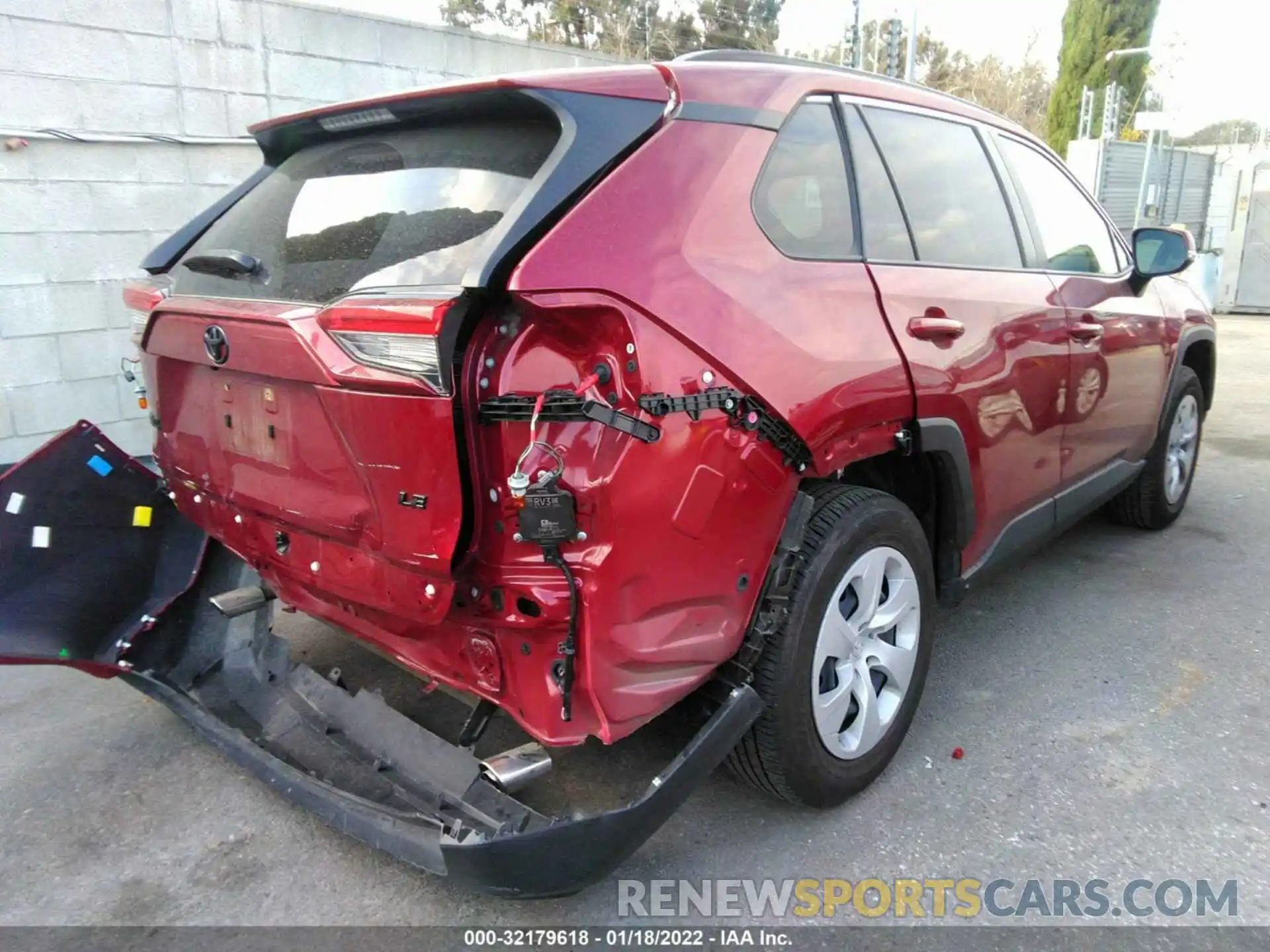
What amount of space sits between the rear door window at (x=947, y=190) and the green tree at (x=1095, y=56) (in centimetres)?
2526

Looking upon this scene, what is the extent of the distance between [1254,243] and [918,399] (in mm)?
18059

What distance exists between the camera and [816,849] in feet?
8.45

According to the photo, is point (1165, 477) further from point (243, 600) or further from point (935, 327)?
point (243, 600)

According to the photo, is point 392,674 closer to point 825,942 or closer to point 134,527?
point 134,527

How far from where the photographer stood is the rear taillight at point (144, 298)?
2.70 m

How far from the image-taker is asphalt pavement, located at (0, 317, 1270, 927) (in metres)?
2.45

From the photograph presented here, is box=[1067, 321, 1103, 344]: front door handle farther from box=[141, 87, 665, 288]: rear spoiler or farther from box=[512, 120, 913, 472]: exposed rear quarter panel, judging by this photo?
box=[141, 87, 665, 288]: rear spoiler

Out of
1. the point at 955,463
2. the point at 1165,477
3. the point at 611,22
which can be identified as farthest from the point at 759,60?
the point at 611,22

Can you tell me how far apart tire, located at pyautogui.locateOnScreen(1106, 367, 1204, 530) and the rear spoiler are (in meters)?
3.70

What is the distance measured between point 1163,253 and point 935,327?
2.06m

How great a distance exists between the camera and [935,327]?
2744mm

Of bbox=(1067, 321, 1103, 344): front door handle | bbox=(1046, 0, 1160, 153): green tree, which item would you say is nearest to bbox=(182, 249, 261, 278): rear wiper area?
bbox=(1067, 321, 1103, 344): front door handle

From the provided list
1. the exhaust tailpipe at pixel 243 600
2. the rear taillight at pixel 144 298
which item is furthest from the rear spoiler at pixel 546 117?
the exhaust tailpipe at pixel 243 600

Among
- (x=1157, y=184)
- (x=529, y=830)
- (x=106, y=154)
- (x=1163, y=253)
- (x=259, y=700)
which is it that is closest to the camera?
(x=529, y=830)
